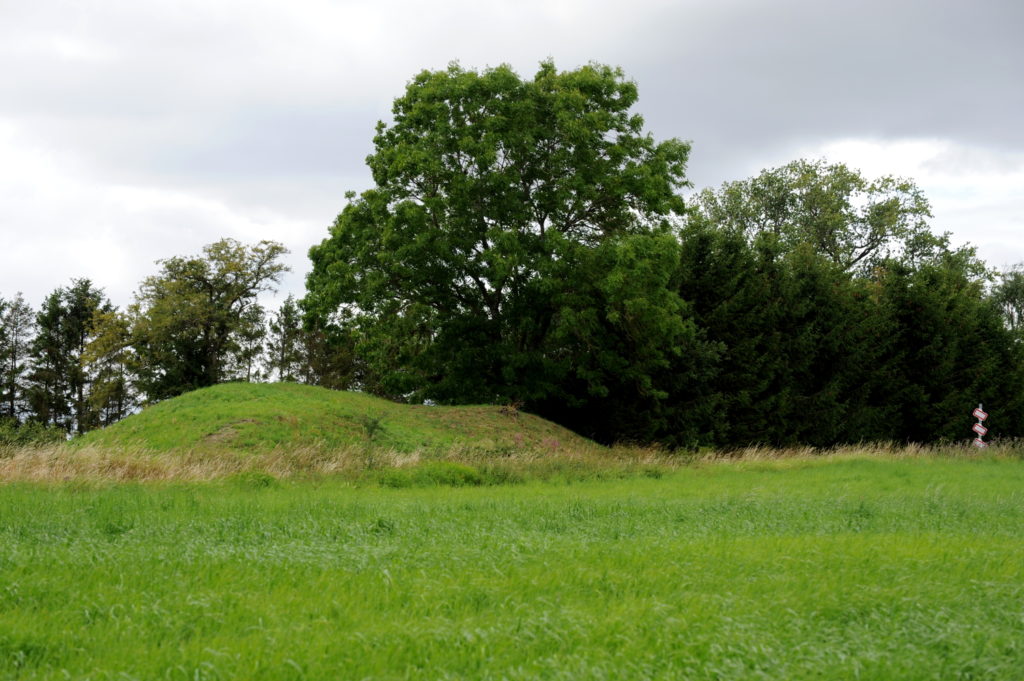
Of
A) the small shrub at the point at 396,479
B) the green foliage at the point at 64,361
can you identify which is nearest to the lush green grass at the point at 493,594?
the small shrub at the point at 396,479

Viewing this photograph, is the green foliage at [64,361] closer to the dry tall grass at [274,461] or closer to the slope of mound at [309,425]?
the slope of mound at [309,425]

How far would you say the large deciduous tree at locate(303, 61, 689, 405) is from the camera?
27.5 m

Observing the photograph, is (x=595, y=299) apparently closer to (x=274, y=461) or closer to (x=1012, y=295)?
→ (x=274, y=461)

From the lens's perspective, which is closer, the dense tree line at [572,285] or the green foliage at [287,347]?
the dense tree line at [572,285]

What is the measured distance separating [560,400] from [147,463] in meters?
17.5

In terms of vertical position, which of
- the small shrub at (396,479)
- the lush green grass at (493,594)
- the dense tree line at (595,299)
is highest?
the dense tree line at (595,299)

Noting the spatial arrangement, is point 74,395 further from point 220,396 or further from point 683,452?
point 683,452

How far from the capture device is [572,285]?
27.5 meters

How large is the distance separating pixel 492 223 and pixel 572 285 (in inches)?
148

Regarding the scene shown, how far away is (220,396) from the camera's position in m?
25.8

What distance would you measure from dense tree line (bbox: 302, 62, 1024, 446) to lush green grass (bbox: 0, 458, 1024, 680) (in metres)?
16.8

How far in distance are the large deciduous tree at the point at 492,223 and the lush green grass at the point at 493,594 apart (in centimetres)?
1790

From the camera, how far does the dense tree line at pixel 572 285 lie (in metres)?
27.2

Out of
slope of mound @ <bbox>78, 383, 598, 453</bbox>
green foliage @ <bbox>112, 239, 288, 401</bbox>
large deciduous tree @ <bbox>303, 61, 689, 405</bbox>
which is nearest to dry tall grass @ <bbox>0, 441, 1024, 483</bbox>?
slope of mound @ <bbox>78, 383, 598, 453</bbox>
